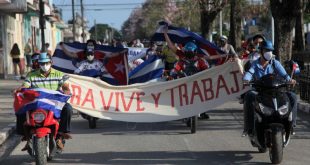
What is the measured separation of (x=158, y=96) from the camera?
11750mm

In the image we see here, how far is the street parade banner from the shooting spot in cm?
1127

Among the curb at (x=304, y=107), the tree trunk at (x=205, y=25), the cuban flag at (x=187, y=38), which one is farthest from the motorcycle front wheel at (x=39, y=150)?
the tree trunk at (x=205, y=25)

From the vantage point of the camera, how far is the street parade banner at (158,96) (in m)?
11.3

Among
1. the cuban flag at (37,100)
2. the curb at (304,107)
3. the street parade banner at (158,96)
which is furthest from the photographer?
the curb at (304,107)

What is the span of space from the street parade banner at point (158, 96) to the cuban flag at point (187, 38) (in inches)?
68.5

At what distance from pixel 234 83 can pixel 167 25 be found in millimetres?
2840

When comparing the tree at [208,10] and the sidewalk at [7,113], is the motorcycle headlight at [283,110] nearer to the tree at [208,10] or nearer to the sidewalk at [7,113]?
the sidewalk at [7,113]

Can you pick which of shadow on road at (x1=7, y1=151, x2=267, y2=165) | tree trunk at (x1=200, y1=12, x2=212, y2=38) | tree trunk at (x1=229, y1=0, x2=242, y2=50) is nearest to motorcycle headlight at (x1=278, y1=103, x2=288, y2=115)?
shadow on road at (x1=7, y1=151, x2=267, y2=165)

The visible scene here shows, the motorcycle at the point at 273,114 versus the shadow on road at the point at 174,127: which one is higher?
the motorcycle at the point at 273,114

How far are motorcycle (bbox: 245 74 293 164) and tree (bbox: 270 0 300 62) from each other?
32.1 feet

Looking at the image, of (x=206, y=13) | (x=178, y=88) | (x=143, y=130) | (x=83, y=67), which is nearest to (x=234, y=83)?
(x=178, y=88)

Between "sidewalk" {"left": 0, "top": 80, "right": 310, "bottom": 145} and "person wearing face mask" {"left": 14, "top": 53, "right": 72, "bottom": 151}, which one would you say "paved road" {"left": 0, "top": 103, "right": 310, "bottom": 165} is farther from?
"sidewalk" {"left": 0, "top": 80, "right": 310, "bottom": 145}

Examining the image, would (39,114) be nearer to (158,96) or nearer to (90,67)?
(158,96)

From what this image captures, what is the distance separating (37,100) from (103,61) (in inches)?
257
